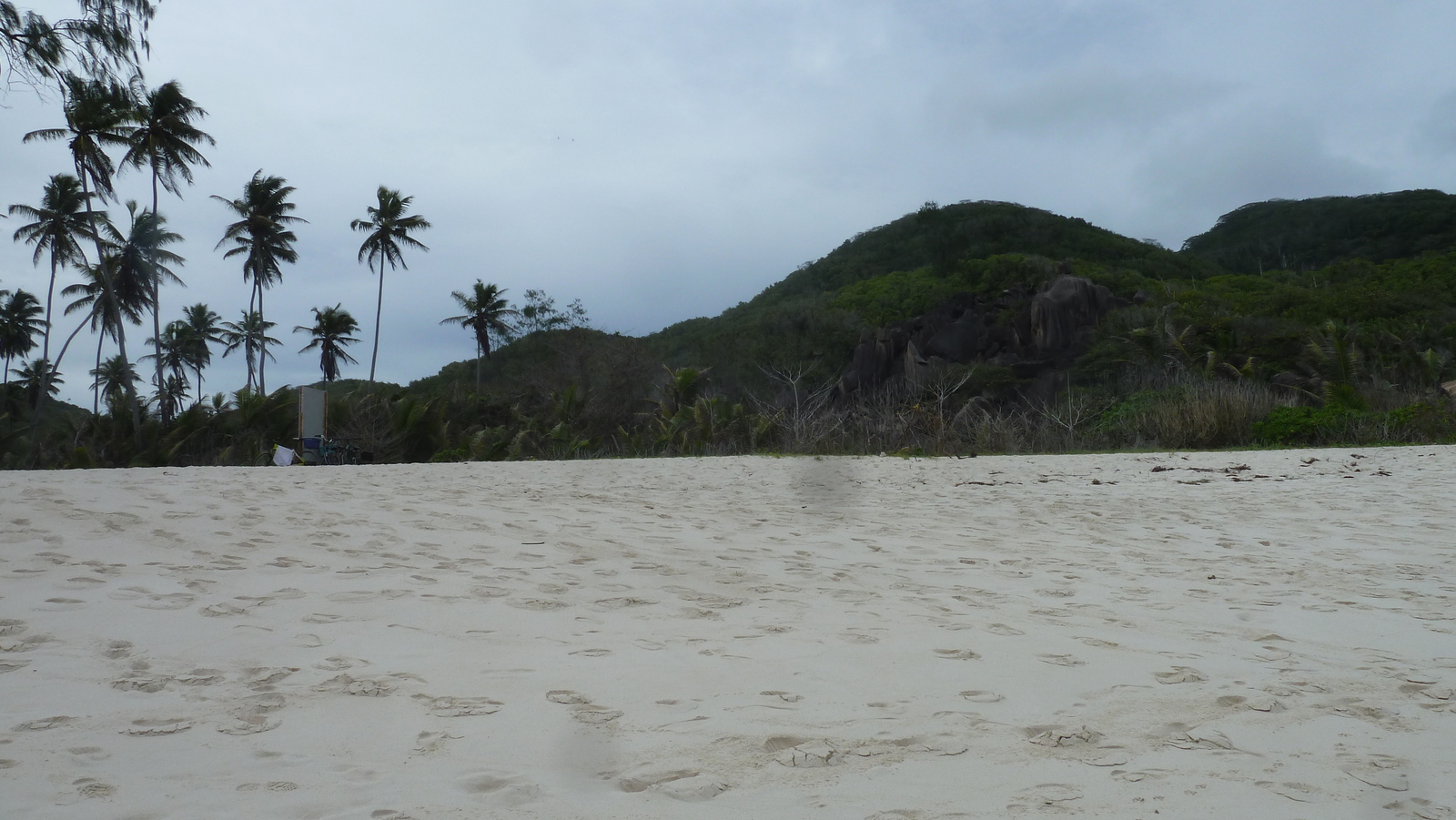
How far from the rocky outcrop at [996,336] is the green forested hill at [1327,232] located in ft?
66.2

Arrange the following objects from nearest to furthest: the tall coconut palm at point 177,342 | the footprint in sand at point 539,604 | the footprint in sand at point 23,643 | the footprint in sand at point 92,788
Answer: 1. the footprint in sand at point 92,788
2. the footprint in sand at point 23,643
3. the footprint in sand at point 539,604
4. the tall coconut palm at point 177,342

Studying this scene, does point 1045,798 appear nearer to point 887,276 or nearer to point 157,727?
point 157,727

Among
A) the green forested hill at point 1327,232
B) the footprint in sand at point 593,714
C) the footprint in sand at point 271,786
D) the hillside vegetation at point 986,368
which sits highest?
the green forested hill at point 1327,232

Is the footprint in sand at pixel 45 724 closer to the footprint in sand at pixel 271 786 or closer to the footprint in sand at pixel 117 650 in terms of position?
the footprint in sand at pixel 117 650

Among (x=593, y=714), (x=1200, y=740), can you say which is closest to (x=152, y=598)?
(x=593, y=714)

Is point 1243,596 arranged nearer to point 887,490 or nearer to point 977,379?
point 887,490

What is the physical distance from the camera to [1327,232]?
5034 centimetres

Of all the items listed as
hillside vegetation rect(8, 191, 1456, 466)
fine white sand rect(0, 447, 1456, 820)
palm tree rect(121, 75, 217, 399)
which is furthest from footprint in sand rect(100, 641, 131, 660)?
palm tree rect(121, 75, 217, 399)

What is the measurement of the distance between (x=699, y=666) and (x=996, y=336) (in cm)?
3365

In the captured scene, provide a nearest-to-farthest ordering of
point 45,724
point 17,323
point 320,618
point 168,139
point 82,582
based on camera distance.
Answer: point 45,724 < point 320,618 < point 82,582 < point 168,139 < point 17,323

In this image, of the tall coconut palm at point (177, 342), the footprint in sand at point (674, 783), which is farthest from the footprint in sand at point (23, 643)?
the tall coconut palm at point (177, 342)

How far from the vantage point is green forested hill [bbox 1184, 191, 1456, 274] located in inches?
1736

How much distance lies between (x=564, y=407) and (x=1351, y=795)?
22546 mm

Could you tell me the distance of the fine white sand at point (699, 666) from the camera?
177cm
